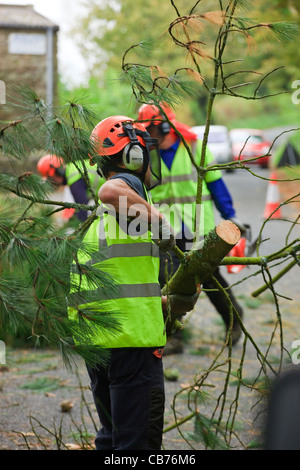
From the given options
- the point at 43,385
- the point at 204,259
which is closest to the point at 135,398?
the point at 204,259

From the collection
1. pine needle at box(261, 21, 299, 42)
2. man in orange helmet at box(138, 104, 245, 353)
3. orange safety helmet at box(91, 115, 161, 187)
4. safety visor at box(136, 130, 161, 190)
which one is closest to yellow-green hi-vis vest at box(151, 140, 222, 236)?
man in orange helmet at box(138, 104, 245, 353)

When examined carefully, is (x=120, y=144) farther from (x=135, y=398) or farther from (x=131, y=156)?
(x=135, y=398)

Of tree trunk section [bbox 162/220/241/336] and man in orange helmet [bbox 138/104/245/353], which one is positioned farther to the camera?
man in orange helmet [bbox 138/104/245/353]

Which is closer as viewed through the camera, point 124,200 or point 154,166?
point 124,200

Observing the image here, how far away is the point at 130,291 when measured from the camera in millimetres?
3238

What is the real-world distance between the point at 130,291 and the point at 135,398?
0.43 meters

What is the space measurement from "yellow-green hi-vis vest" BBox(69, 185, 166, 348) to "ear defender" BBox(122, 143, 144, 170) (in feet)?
0.71

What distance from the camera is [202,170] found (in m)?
3.71

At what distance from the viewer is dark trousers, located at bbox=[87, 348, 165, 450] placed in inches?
125

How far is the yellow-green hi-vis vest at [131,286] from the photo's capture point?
3.19 m

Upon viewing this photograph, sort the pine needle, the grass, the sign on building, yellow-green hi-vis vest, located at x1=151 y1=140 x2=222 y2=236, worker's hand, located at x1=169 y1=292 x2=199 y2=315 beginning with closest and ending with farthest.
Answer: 1. worker's hand, located at x1=169 y1=292 x2=199 y2=315
2. the pine needle
3. the grass
4. yellow-green hi-vis vest, located at x1=151 y1=140 x2=222 y2=236
5. the sign on building

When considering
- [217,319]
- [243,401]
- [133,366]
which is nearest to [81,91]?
[133,366]

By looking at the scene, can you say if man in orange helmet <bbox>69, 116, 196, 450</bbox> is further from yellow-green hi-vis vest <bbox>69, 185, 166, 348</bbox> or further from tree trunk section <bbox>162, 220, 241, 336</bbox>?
tree trunk section <bbox>162, 220, 241, 336</bbox>

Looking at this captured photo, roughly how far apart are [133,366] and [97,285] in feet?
1.38
